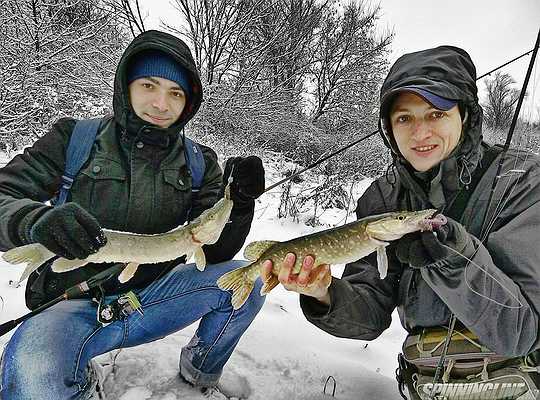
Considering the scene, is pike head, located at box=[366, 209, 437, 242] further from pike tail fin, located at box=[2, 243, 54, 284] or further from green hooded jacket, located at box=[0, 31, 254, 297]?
pike tail fin, located at box=[2, 243, 54, 284]

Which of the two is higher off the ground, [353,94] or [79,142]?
[353,94]

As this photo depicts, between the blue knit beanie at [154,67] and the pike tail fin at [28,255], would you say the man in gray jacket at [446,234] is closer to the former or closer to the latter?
the pike tail fin at [28,255]

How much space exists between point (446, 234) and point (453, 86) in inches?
25.7

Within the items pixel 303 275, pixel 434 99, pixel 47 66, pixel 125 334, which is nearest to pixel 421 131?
pixel 434 99

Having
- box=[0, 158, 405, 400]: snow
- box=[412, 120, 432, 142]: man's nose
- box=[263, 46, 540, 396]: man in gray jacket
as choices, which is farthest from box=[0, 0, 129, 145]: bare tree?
box=[412, 120, 432, 142]: man's nose

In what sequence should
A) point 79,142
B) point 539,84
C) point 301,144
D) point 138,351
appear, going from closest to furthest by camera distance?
point 539,84 < point 79,142 < point 138,351 < point 301,144

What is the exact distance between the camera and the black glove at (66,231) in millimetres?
1396

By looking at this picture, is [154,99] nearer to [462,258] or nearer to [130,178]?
[130,178]

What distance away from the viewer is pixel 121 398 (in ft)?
5.39

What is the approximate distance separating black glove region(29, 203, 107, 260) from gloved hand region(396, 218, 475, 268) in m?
1.13

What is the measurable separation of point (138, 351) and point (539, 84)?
6.80ft

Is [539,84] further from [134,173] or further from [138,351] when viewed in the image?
[138,351]

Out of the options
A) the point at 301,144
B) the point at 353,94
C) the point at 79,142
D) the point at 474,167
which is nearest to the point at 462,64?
the point at 474,167

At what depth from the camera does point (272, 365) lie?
2027mm
